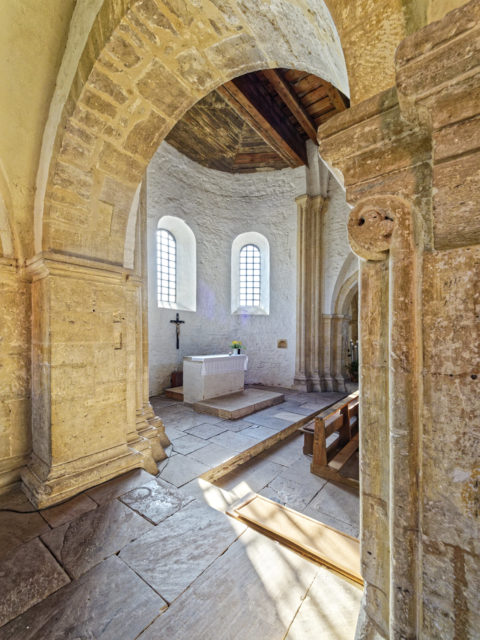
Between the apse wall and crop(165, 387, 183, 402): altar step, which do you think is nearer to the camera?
crop(165, 387, 183, 402): altar step

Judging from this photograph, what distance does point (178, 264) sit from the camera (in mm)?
7699

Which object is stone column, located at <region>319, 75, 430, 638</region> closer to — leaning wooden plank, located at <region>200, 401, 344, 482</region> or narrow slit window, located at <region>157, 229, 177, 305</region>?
leaning wooden plank, located at <region>200, 401, 344, 482</region>

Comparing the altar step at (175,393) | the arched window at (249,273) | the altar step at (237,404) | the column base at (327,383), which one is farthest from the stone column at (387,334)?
the arched window at (249,273)

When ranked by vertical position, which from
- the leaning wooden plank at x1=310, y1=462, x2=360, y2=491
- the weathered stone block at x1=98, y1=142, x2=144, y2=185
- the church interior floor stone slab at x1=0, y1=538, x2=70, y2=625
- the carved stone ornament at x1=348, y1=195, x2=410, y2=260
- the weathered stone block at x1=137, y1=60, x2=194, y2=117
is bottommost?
the leaning wooden plank at x1=310, y1=462, x2=360, y2=491

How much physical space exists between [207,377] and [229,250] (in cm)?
435

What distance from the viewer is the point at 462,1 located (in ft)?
2.71

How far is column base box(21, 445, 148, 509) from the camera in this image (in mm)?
2102

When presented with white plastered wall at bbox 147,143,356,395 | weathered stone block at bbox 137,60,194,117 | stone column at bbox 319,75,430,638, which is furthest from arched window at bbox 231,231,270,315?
stone column at bbox 319,75,430,638

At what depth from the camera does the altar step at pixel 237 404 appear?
4.95 meters

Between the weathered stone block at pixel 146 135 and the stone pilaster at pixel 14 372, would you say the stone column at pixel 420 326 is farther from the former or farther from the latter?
the stone pilaster at pixel 14 372

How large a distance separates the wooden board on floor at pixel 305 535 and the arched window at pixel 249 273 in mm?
6486

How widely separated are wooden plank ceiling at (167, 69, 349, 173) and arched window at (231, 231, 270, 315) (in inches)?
82.9

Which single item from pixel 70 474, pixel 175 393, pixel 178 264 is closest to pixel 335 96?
pixel 178 264

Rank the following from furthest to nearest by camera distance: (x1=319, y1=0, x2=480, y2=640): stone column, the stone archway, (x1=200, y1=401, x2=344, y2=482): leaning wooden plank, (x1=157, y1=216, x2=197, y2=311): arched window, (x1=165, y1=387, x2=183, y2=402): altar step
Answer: (x1=157, y1=216, x2=197, y2=311): arched window
(x1=165, y1=387, x2=183, y2=402): altar step
(x1=200, y1=401, x2=344, y2=482): leaning wooden plank
the stone archway
(x1=319, y1=0, x2=480, y2=640): stone column
